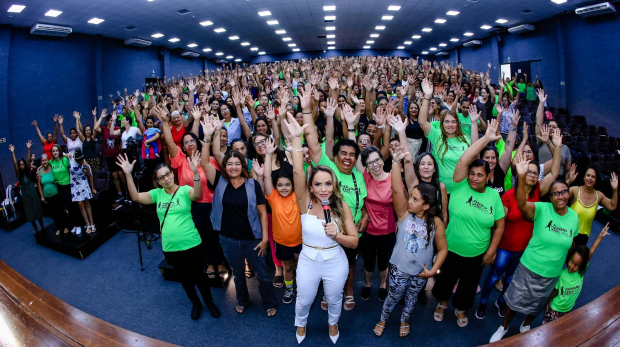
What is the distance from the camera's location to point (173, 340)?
259 cm

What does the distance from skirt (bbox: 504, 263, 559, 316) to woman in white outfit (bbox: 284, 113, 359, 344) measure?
1319mm

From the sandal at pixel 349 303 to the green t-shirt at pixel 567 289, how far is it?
1.56 m

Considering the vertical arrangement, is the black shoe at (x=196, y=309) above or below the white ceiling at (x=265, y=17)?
below

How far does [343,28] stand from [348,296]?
14.0 m

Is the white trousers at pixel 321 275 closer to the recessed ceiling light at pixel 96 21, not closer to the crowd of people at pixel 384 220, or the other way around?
the crowd of people at pixel 384 220

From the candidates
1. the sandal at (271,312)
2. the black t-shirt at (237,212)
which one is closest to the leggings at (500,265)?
the sandal at (271,312)

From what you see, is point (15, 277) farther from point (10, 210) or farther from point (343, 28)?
point (343, 28)

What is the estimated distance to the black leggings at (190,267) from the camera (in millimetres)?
2588

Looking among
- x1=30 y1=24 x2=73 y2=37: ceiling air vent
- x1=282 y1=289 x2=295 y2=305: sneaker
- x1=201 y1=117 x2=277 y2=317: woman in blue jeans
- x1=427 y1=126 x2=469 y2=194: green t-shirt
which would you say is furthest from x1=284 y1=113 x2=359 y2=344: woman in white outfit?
x1=30 y1=24 x2=73 y2=37: ceiling air vent

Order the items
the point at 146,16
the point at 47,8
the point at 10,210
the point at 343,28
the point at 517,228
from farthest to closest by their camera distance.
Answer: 1. the point at 343,28
2. the point at 146,16
3. the point at 47,8
4. the point at 10,210
5. the point at 517,228

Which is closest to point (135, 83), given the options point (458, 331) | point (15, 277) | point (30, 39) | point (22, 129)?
point (30, 39)

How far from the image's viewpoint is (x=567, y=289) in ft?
7.14

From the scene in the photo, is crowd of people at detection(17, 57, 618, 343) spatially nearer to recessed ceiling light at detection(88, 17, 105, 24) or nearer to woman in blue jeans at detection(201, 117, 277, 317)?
woman in blue jeans at detection(201, 117, 277, 317)

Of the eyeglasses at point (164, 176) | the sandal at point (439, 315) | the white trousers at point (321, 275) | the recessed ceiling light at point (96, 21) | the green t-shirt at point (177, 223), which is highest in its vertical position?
the recessed ceiling light at point (96, 21)
